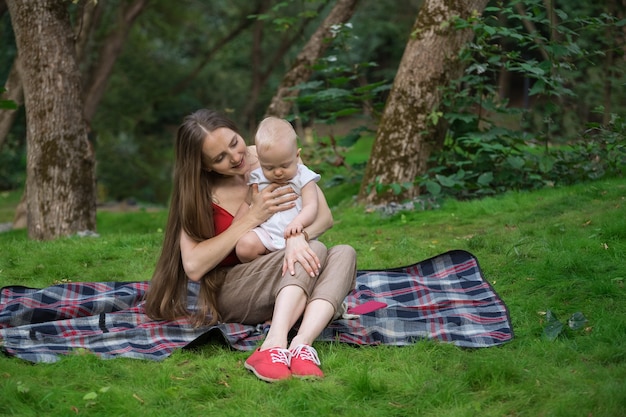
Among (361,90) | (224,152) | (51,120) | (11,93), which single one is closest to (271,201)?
(224,152)

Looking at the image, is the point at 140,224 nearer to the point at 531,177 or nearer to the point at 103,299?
the point at 531,177

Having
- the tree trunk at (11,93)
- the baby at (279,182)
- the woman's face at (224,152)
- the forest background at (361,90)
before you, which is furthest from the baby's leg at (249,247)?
the tree trunk at (11,93)

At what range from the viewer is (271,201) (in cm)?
375

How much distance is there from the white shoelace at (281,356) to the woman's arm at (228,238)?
706mm

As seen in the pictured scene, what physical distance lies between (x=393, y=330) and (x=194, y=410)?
3.98ft

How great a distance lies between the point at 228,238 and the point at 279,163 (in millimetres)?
461

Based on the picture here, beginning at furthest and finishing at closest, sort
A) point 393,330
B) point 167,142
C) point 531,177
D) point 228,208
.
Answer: point 167,142
point 531,177
point 228,208
point 393,330

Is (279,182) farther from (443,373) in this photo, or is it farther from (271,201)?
(443,373)

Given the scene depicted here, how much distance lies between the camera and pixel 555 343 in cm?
341

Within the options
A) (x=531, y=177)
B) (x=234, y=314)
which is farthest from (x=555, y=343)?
(x=531, y=177)

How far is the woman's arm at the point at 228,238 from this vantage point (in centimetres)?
373

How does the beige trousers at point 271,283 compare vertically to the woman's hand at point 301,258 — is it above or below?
below

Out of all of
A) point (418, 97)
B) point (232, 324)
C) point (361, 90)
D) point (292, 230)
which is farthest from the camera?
point (361, 90)

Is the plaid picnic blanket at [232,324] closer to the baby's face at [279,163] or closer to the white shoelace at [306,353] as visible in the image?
the white shoelace at [306,353]
